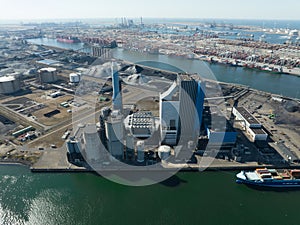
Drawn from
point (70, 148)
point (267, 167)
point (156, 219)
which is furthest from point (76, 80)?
point (267, 167)

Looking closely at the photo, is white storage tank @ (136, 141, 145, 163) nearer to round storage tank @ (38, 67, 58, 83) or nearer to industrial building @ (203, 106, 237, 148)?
industrial building @ (203, 106, 237, 148)

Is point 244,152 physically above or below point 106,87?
below

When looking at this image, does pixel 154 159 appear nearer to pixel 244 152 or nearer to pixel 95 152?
pixel 95 152

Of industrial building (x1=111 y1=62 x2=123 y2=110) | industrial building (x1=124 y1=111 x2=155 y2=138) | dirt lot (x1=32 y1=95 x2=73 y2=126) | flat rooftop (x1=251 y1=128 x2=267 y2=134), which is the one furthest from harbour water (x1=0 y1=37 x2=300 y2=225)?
industrial building (x1=111 y1=62 x2=123 y2=110)

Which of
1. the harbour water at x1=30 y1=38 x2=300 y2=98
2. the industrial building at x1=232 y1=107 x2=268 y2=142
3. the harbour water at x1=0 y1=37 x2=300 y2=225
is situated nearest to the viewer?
the harbour water at x1=0 y1=37 x2=300 y2=225

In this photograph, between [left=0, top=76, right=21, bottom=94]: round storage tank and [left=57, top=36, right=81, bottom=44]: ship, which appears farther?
[left=57, top=36, right=81, bottom=44]: ship
